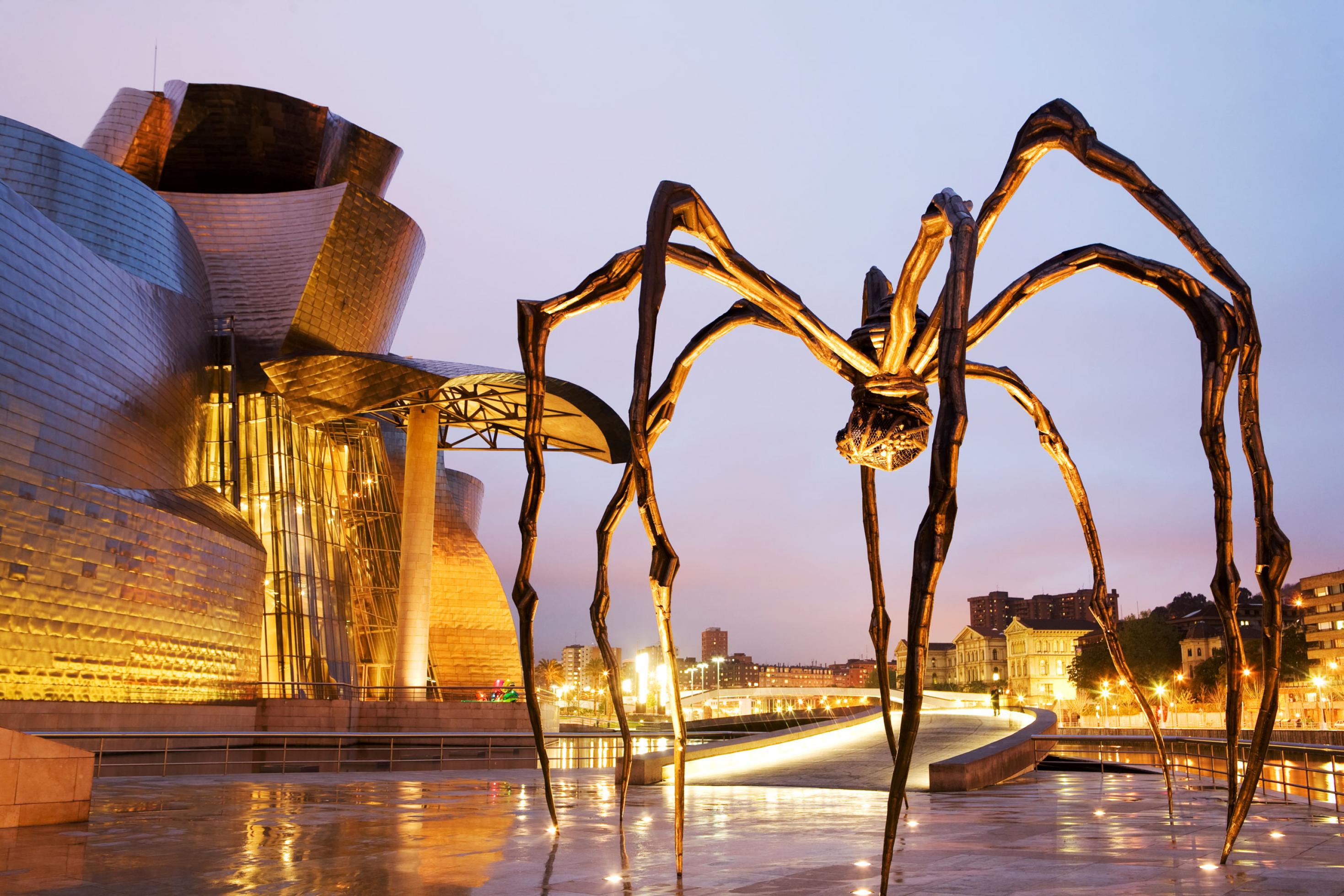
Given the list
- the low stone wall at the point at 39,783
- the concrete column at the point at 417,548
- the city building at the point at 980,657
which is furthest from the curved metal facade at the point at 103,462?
the city building at the point at 980,657

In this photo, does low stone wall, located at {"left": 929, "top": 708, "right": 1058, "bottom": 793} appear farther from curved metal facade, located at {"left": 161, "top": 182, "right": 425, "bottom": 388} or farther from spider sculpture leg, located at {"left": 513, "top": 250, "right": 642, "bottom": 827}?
curved metal facade, located at {"left": 161, "top": 182, "right": 425, "bottom": 388}

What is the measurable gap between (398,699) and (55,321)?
14695 millimetres

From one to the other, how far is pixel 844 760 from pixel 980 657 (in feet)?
479

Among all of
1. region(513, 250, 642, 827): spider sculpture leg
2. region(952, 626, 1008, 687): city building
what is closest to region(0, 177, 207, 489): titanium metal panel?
region(513, 250, 642, 827): spider sculpture leg

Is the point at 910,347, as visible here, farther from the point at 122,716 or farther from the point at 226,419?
the point at 226,419

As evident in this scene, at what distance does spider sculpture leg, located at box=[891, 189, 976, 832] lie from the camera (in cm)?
355

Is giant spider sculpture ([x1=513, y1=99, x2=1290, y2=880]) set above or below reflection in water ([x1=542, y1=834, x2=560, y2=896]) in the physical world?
above

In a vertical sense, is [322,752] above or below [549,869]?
below

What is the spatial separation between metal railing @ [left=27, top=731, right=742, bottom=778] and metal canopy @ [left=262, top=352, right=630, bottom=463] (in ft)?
31.6

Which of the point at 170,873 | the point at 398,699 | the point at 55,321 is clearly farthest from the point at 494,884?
the point at 398,699

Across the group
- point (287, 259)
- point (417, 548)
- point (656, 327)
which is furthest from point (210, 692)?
point (656, 327)

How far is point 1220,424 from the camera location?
5.38m

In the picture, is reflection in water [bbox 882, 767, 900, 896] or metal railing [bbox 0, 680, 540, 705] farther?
metal railing [bbox 0, 680, 540, 705]

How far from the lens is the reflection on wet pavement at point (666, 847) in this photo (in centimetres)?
543
